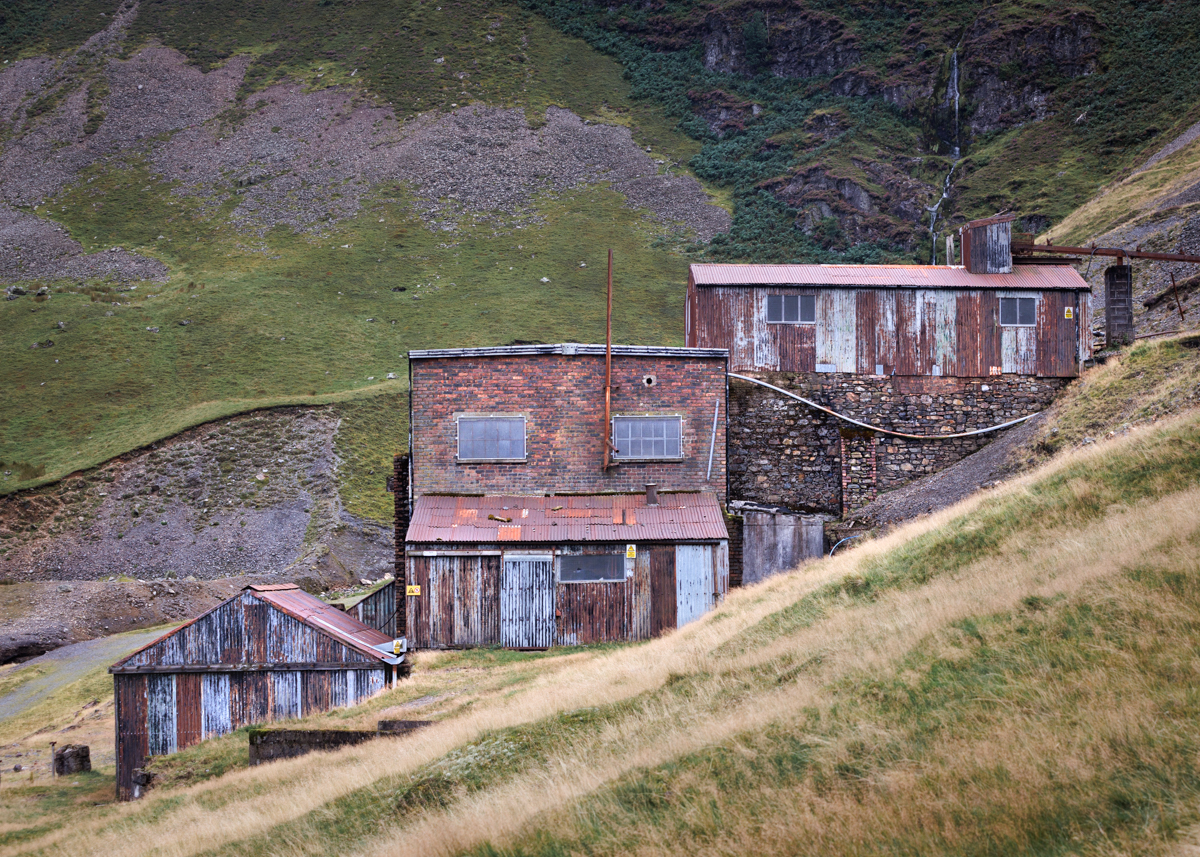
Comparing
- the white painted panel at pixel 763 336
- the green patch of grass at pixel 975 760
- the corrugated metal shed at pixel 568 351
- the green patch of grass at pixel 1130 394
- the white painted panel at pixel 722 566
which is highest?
the white painted panel at pixel 763 336

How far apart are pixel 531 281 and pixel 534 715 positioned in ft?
237

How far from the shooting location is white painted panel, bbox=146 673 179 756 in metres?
22.8

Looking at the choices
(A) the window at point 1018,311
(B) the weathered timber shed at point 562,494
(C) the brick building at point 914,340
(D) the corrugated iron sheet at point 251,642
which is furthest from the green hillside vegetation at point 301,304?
(A) the window at point 1018,311

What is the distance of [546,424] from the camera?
90.3 feet

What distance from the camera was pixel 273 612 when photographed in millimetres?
22922

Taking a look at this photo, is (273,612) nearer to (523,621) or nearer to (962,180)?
(523,621)

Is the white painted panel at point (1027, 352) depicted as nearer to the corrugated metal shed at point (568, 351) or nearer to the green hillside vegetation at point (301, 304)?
the corrugated metal shed at point (568, 351)

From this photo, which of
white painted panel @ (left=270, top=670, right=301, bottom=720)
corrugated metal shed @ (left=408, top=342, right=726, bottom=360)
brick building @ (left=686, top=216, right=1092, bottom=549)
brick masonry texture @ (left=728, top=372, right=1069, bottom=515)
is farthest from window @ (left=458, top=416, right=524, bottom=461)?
brick building @ (left=686, top=216, right=1092, bottom=549)

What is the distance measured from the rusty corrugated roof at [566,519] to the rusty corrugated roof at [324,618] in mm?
2781

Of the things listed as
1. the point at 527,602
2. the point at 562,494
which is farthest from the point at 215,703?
the point at 562,494

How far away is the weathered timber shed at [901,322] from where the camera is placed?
105 feet

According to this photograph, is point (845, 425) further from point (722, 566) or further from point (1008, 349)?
point (722, 566)

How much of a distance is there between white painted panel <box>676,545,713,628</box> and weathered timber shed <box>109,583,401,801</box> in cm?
747

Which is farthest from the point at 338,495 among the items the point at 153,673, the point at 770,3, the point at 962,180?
the point at 770,3
